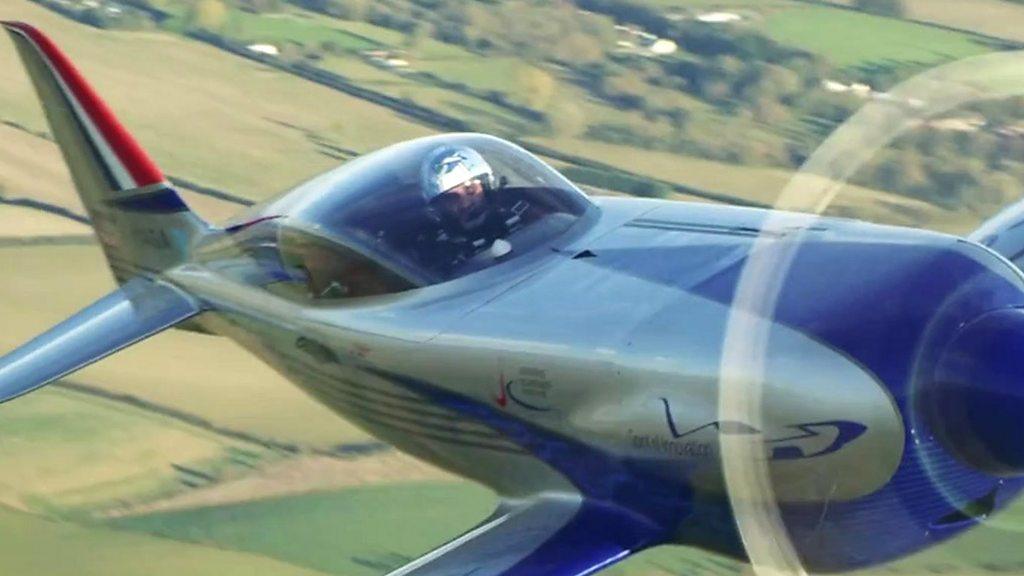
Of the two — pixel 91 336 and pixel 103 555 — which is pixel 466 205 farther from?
pixel 103 555

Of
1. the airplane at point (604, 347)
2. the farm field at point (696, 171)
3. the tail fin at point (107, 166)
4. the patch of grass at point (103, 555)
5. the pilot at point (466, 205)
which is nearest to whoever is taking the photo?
the airplane at point (604, 347)

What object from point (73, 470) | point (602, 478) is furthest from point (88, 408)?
point (602, 478)

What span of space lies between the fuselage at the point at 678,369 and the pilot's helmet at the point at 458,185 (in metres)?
0.41

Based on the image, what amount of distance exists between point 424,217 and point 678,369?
2.08 metres

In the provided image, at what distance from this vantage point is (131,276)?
41.7 feet

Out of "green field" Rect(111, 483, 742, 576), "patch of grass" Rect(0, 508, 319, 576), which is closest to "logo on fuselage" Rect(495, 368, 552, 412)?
"green field" Rect(111, 483, 742, 576)

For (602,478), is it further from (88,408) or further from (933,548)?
A: (88,408)

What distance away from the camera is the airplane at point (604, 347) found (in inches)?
327

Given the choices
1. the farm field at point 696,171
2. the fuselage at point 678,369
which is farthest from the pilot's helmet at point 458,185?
the farm field at point 696,171

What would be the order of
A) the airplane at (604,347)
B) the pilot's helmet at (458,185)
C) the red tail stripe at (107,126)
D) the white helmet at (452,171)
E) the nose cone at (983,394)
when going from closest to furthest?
1. the nose cone at (983,394)
2. the airplane at (604,347)
3. the pilot's helmet at (458,185)
4. the white helmet at (452,171)
5. the red tail stripe at (107,126)

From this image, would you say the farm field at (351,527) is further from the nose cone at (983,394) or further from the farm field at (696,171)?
the farm field at (696,171)

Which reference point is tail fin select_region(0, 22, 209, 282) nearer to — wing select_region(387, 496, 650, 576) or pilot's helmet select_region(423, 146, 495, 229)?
pilot's helmet select_region(423, 146, 495, 229)

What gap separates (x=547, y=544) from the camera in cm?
941

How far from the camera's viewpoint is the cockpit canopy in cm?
1020
